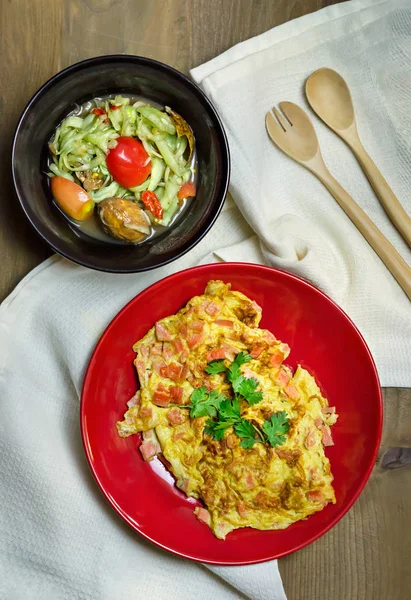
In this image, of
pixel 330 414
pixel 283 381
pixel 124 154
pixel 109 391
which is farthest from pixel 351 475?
pixel 124 154

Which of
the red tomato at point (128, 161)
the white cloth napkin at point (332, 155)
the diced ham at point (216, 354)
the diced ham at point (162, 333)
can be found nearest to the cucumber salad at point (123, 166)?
the red tomato at point (128, 161)

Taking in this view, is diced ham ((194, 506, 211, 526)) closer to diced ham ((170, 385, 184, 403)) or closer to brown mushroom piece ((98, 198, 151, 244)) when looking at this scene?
diced ham ((170, 385, 184, 403))

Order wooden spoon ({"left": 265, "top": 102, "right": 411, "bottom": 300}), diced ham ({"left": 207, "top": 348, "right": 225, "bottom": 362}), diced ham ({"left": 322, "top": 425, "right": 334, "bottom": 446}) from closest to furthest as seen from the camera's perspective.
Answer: diced ham ({"left": 207, "top": 348, "right": 225, "bottom": 362}) → diced ham ({"left": 322, "top": 425, "right": 334, "bottom": 446}) → wooden spoon ({"left": 265, "top": 102, "right": 411, "bottom": 300})

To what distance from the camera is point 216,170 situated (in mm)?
3023

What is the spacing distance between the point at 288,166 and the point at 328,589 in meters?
2.18

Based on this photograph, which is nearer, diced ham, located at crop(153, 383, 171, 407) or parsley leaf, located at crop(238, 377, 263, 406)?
parsley leaf, located at crop(238, 377, 263, 406)

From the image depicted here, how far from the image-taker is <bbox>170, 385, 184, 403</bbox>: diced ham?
3.00 meters

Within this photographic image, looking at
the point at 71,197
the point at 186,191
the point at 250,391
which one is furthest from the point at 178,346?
the point at 71,197

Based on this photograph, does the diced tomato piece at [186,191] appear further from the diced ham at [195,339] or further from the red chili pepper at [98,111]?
the diced ham at [195,339]

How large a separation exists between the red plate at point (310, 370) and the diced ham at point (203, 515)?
57 mm

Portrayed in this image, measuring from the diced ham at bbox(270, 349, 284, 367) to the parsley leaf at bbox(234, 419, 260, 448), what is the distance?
1.02 feet

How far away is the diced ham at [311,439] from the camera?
297 cm

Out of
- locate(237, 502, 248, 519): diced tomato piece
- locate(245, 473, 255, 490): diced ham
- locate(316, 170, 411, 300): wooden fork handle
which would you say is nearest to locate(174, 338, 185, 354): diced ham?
locate(245, 473, 255, 490): diced ham

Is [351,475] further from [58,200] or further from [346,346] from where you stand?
[58,200]
